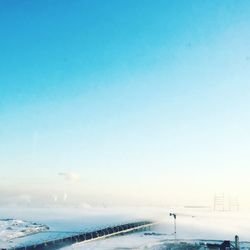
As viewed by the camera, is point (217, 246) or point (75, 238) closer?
point (217, 246)

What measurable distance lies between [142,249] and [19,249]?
85.7 feet

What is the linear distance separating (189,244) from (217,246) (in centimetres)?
764

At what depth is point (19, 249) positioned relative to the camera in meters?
72.6

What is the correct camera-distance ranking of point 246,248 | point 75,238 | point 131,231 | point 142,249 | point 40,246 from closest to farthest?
point 142,249 → point 246,248 → point 40,246 → point 75,238 → point 131,231

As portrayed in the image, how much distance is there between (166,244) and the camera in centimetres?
7031

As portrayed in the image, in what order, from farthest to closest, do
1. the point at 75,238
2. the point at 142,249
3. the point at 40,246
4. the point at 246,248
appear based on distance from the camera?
the point at 75,238 < the point at 40,246 < the point at 246,248 < the point at 142,249

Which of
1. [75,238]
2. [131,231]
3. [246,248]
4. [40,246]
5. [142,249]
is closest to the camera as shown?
[142,249]

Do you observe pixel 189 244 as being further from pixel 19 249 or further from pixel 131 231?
pixel 131 231

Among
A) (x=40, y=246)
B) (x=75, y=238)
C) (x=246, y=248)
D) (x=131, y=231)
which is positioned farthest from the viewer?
(x=131, y=231)

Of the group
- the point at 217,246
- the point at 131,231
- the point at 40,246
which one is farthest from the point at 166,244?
the point at 131,231

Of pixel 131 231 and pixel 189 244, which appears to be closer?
pixel 189 244

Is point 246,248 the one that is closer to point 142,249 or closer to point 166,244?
point 166,244

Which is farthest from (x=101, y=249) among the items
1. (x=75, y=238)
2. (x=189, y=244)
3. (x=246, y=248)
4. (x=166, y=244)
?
(x=75, y=238)

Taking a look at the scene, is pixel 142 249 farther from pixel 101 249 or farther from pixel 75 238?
pixel 75 238
